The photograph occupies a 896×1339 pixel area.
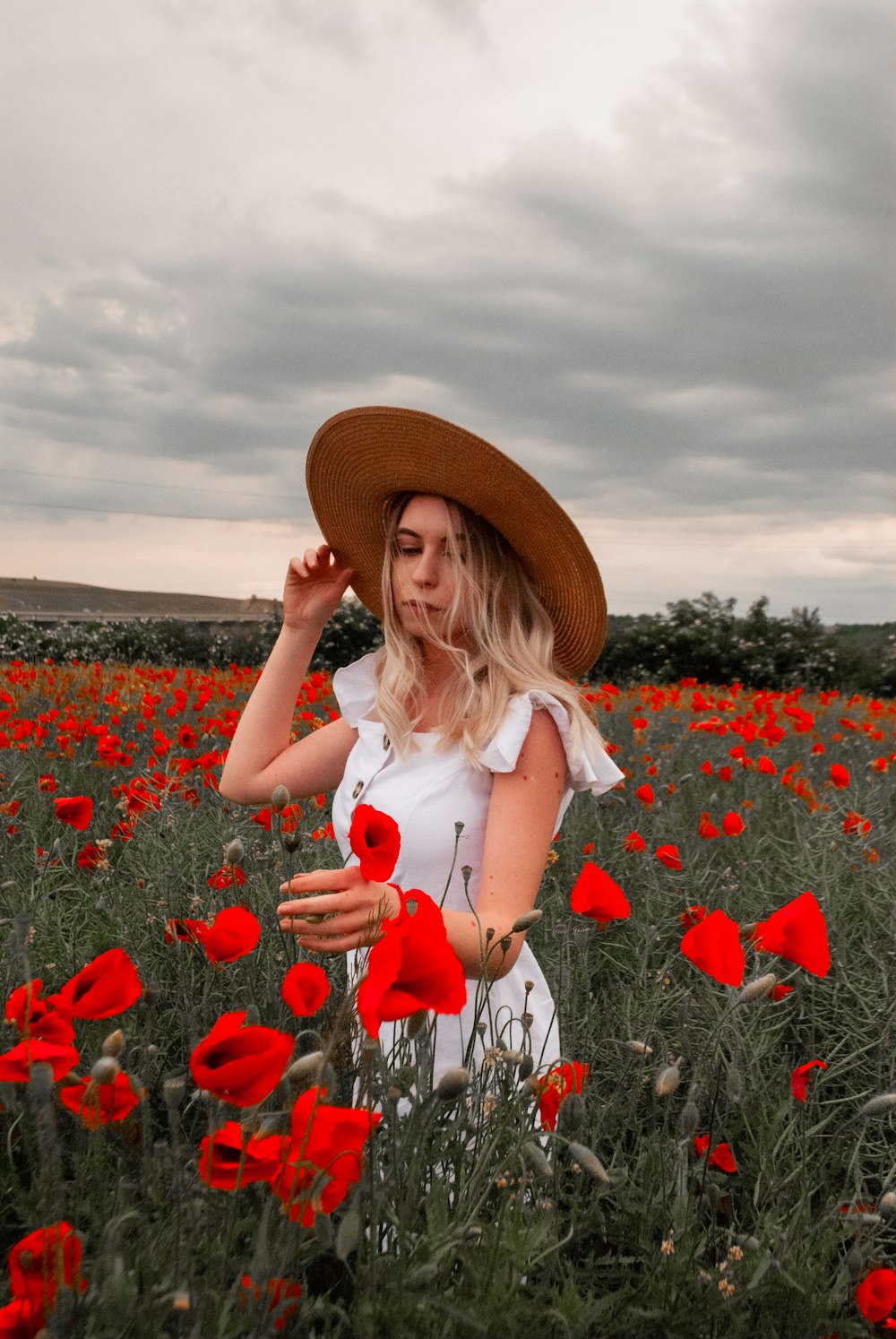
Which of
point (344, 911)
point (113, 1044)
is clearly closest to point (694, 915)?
point (344, 911)

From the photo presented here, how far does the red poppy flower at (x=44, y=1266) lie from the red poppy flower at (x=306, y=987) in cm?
33

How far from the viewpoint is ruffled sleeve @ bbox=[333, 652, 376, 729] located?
258 centimetres

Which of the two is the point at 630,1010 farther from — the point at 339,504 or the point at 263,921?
the point at 339,504

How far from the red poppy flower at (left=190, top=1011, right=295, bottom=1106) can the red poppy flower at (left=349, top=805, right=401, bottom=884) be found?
12.3 inches

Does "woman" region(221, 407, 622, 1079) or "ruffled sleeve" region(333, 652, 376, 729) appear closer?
"woman" region(221, 407, 622, 1079)

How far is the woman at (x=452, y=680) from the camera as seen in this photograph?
215 cm

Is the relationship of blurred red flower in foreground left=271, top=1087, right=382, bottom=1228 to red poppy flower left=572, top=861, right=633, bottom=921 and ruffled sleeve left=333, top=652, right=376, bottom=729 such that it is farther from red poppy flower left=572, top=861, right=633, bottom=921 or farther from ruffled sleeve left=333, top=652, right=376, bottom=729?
ruffled sleeve left=333, top=652, right=376, bottom=729

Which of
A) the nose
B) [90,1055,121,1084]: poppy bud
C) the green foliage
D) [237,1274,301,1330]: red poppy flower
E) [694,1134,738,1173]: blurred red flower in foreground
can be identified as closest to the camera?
[237,1274,301,1330]: red poppy flower

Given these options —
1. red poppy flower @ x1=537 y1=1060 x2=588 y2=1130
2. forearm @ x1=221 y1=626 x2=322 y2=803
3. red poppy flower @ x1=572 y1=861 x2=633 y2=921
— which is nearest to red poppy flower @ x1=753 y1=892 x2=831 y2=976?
red poppy flower @ x1=572 y1=861 x2=633 y2=921

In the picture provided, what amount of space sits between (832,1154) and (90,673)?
8.02 meters

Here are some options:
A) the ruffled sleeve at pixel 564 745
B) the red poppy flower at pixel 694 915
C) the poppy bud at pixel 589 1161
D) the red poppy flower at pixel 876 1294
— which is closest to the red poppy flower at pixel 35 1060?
the poppy bud at pixel 589 1161

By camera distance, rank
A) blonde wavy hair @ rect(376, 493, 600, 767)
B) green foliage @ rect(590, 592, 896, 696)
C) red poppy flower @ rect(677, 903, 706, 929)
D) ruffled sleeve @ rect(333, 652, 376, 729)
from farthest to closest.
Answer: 1. green foliage @ rect(590, 592, 896, 696)
2. red poppy flower @ rect(677, 903, 706, 929)
3. ruffled sleeve @ rect(333, 652, 376, 729)
4. blonde wavy hair @ rect(376, 493, 600, 767)

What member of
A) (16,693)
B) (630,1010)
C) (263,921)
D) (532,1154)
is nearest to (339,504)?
(263,921)

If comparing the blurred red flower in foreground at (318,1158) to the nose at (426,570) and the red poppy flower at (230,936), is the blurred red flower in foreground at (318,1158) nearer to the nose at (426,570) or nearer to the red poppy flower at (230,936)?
the red poppy flower at (230,936)
